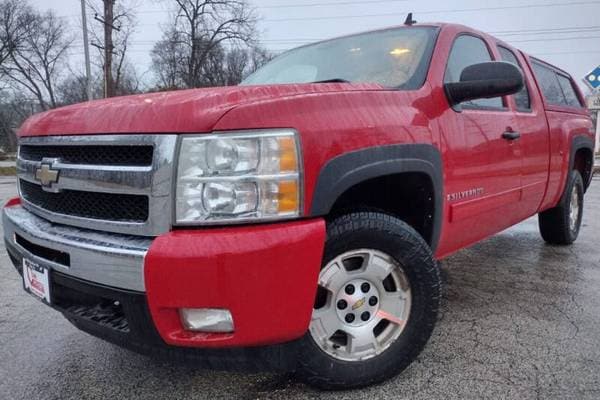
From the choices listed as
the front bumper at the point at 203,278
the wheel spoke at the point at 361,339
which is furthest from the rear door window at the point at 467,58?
the front bumper at the point at 203,278

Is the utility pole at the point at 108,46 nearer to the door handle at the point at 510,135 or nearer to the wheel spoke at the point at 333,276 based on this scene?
the door handle at the point at 510,135

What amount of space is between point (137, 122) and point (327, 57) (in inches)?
62.9

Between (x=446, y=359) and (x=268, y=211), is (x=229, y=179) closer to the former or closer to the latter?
(x=268, y=211)

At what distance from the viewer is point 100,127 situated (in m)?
1.75

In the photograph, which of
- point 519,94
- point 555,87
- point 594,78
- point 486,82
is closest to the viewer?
point 486,82

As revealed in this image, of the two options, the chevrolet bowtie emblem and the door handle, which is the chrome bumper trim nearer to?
the chevrolet bowtie emblem

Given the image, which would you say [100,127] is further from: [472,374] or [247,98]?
[472,374]

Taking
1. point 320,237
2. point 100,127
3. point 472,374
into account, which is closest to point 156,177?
point 100,127

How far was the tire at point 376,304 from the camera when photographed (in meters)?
1.85

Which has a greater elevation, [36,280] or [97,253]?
[97,253]

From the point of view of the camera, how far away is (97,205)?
1.79 meters

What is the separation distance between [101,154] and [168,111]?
0.36 meters

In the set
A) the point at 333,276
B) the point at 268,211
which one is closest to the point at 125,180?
the point at 268,211

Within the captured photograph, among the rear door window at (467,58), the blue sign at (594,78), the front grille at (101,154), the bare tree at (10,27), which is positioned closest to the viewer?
the front grille at (101,154)
